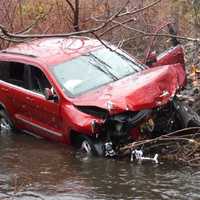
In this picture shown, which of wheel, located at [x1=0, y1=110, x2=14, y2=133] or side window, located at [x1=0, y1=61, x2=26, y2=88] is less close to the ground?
side window, located at [x1=0, y1=61, x2=26, y2=88]

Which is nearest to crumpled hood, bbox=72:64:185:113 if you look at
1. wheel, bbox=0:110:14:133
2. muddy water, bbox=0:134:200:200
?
muddy water, bbox=0:134:200:200

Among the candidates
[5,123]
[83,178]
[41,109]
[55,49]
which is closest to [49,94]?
[41,109]

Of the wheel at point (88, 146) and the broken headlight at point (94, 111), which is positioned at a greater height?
the broken headlight at point (94, 111)

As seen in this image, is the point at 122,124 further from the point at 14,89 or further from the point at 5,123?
the point at 5,123

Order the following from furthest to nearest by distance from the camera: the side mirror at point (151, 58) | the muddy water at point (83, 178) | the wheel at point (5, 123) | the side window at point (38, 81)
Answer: the wheel at point (5, 123) < the side mirror at point (151, 58) < the side window at point (38, 81) < the muddy water at point (83, 178)

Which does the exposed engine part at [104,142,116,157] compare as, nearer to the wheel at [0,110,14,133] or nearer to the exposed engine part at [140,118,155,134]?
the exposed engine part at [140,118,155,134]

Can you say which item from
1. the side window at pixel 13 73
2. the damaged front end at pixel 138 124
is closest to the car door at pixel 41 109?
the side window at pixel 13 73

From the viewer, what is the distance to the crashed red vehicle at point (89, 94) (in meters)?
8.23

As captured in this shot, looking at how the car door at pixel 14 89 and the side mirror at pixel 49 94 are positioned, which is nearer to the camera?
the side mirror at pixel 49 94

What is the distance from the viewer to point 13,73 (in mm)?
10492

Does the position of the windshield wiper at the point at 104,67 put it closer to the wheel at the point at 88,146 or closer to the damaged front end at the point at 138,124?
the damaged front end at the point at 138,124

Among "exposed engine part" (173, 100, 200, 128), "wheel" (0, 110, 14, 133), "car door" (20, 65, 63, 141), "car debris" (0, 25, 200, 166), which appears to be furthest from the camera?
"wheel" (0, 110, 14, 133)

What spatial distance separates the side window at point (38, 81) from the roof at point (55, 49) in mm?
221

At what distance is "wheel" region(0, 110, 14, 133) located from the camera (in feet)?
35.4
